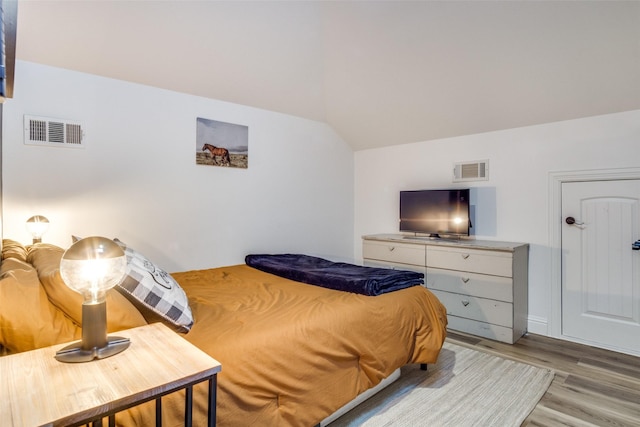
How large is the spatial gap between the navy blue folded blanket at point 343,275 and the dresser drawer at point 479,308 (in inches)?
37.6

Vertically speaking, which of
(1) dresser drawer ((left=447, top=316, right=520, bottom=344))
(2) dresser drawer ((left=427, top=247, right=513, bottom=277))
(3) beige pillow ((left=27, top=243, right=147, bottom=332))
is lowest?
(1) dresser drawer ((left=447, top=316, right=520, bottom=344))

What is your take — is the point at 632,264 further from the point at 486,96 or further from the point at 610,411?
the point at 486,96

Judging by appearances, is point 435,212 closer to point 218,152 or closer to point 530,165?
point 530,165

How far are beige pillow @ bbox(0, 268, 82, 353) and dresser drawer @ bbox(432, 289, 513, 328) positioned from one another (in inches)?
119

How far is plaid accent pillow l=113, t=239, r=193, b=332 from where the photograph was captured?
1.37m

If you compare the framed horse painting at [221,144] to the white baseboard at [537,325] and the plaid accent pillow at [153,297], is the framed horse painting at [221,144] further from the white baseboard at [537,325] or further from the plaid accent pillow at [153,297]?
the white baseboard at [537,325]

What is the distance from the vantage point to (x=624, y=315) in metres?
2.79

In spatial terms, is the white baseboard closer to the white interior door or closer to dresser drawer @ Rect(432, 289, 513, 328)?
the white interior door

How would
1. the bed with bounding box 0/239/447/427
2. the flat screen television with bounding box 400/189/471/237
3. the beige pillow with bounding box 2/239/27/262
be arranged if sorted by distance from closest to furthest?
the bed with bounding box 0/239/447/427, the beige pillow with bounding box 2/239/27/262, the flat screen television with bounding box 400/189/471/237

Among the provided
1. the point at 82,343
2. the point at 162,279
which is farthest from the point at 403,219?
the point at 82,343

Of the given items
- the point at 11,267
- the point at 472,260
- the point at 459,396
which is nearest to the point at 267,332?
the point at 11,267

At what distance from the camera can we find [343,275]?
7.78ft

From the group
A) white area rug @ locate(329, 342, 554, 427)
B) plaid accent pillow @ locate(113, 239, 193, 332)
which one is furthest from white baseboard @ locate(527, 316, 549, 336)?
plaid accent pillow @ locate(113, 239, 193, 332)

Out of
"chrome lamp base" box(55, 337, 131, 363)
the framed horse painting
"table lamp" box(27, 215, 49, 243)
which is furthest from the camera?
the framed horse painting
